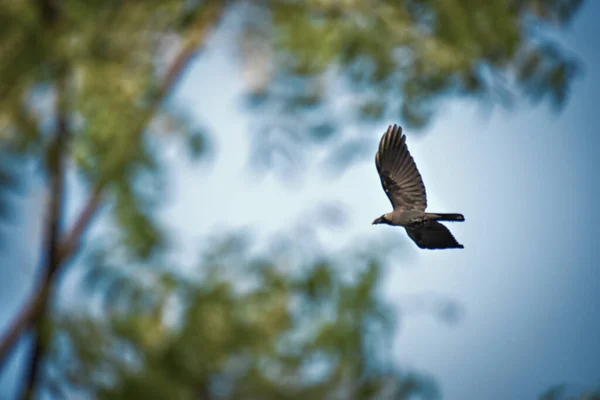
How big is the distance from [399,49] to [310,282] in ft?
5.26

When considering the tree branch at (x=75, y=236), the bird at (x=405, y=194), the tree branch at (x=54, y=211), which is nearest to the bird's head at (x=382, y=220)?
the bird at (x=405, y=194)

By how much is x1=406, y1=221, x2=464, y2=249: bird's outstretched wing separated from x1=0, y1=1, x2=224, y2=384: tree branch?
322 cm

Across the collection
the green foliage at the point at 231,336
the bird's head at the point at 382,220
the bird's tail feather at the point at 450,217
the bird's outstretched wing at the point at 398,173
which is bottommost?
the bird's tail feather at the point at 450,217

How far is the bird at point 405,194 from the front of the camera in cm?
85

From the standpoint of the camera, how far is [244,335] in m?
4.62

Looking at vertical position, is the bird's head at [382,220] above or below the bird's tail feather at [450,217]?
above

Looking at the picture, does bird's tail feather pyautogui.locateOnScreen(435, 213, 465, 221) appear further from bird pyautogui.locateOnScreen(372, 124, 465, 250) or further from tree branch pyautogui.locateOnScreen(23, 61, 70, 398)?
tree branch pyautogui.locateOnScreen(23, 61, 70, 398)

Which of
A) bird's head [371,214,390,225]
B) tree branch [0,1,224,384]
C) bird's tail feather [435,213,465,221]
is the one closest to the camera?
bird's tail feather [435,213,465,221]

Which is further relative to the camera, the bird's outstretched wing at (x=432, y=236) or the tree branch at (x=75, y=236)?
the tree branch at (x=75, y=236)

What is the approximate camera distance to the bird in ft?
2.78

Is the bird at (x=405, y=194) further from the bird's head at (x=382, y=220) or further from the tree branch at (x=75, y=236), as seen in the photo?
the tree branch at (x=75, y=236)

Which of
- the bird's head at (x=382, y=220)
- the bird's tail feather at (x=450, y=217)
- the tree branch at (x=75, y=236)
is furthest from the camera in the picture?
the tree branch at (x=75, y=236)

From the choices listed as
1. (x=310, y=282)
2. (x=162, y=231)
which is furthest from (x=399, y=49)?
(x=162, y=231)

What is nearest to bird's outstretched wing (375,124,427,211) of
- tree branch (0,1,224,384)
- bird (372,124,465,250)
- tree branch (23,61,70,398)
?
bird (372,124,465,250)
